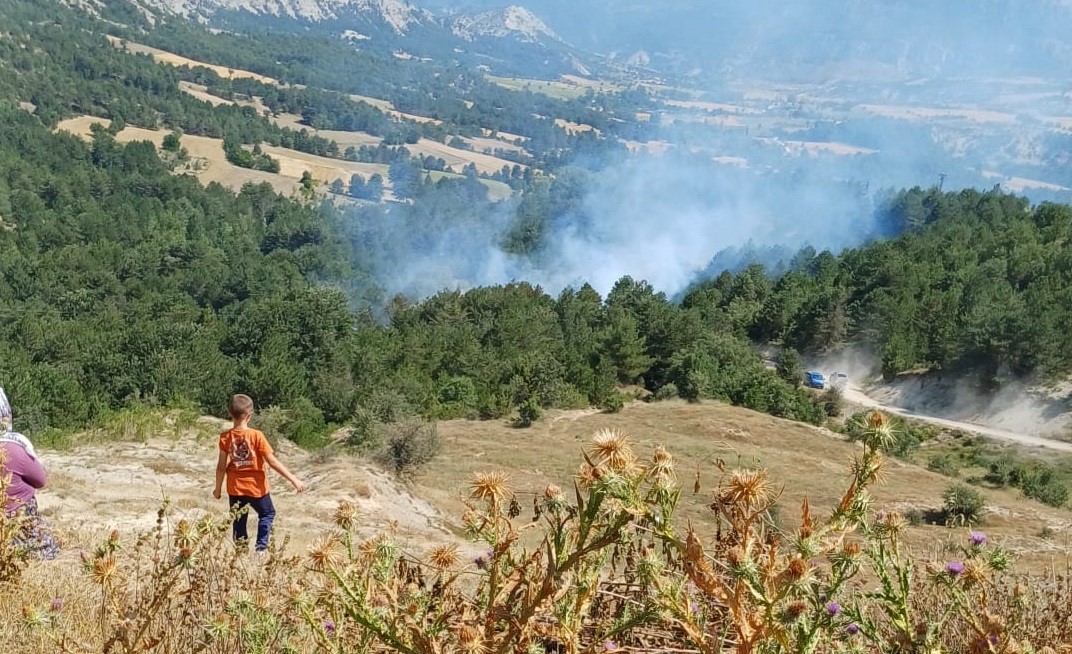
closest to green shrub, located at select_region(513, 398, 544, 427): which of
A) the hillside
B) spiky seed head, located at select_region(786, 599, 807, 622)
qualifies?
the hillside

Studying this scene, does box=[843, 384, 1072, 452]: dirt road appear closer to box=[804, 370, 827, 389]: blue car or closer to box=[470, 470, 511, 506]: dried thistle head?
box=[804, 370, 827, 389]: blue car

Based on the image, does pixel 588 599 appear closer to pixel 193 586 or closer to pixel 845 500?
pixel 845 500

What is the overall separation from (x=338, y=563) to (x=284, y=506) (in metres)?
9.31

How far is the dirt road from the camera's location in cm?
3641

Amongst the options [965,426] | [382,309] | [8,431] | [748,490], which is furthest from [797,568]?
[382,309]

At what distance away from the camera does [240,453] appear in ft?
20.1

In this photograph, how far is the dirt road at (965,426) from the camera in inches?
1433

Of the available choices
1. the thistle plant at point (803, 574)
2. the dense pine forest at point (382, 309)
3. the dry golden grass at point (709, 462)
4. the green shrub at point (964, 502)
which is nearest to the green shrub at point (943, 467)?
the dry golden grass at point (709, 462)

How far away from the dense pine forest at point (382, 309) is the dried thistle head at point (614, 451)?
19694mm

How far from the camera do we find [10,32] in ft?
391

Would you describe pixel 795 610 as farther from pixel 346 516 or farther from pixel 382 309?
pixel 382 309

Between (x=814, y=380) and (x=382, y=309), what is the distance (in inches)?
1291

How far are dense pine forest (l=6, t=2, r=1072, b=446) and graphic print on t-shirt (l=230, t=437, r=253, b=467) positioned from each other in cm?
1471

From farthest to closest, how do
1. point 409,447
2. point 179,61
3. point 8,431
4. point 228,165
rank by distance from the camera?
point 179,61 < point 228,165 < point 409,447 < point 8,431
